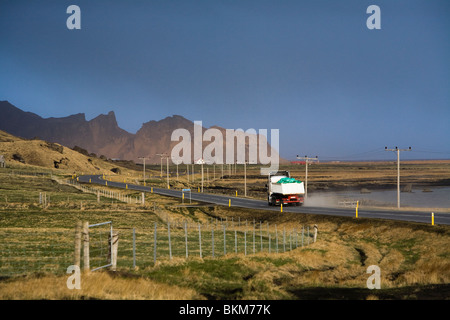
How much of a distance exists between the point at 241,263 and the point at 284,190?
113 ft

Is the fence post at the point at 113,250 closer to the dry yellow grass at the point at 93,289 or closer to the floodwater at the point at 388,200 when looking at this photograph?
the dry yellow grass at the point at 93,289

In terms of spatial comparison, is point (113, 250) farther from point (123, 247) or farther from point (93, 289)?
point (123, 247)

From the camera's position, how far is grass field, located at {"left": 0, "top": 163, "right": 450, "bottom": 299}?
14977 millimetres

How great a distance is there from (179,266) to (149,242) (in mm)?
11921

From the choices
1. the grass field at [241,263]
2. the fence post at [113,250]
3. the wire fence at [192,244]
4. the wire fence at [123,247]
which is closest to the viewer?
the grass field at [241,263]

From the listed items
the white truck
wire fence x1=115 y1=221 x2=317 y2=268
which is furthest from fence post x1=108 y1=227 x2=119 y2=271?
the white truck

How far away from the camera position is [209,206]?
62281 mm

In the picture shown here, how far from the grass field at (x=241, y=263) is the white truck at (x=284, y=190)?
5908 millimetres

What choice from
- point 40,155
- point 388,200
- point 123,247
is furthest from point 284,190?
point 40,155

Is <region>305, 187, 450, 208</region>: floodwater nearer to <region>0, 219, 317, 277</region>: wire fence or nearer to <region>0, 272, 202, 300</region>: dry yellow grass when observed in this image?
<region>0, 219, 317, 277</region>: wire fence

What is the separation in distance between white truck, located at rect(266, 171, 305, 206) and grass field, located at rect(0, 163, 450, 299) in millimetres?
5908

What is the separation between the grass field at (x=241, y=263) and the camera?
1498 cm

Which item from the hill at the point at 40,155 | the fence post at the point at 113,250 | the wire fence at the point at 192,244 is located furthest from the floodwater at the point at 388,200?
the hill at the point at 40,155

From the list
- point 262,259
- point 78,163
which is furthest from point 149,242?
point 78,163
